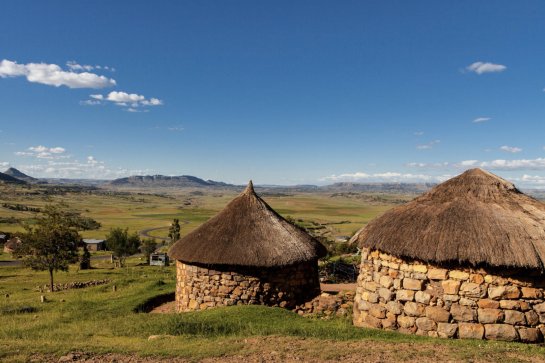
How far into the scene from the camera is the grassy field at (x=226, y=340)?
8.21 m

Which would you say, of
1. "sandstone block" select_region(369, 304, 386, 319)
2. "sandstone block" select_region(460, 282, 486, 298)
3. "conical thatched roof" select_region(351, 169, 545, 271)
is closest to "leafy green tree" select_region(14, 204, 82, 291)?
"sandstone block" select_region(369, 304, 386, 319)

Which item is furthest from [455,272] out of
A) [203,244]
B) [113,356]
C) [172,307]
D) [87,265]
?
[87,265]

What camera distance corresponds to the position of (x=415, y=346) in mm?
8695

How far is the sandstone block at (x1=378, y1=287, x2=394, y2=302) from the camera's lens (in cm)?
1060

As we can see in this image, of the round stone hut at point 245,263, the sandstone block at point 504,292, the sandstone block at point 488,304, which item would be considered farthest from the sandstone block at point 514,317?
the round stone hut at point 245,263

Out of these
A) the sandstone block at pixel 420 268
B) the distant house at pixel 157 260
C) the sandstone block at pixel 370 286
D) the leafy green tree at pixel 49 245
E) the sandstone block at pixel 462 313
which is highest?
→ the sandstone block at pixel 420 268

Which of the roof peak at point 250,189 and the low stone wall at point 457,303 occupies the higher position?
the roof peak at point 250,189

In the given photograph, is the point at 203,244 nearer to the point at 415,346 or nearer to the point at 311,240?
the point at 311,240

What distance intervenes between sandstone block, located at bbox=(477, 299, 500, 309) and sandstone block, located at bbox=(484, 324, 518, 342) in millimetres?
424

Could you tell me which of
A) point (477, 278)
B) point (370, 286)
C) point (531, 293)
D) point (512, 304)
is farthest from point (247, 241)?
point (531, 293)

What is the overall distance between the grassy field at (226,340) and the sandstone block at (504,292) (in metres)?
1.03

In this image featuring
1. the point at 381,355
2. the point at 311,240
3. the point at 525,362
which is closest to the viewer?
the point at 525,362

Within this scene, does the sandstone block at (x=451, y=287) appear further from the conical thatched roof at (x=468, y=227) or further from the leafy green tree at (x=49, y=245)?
the leafy green tree at (x=49, y=245)

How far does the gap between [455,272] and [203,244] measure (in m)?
8.84
